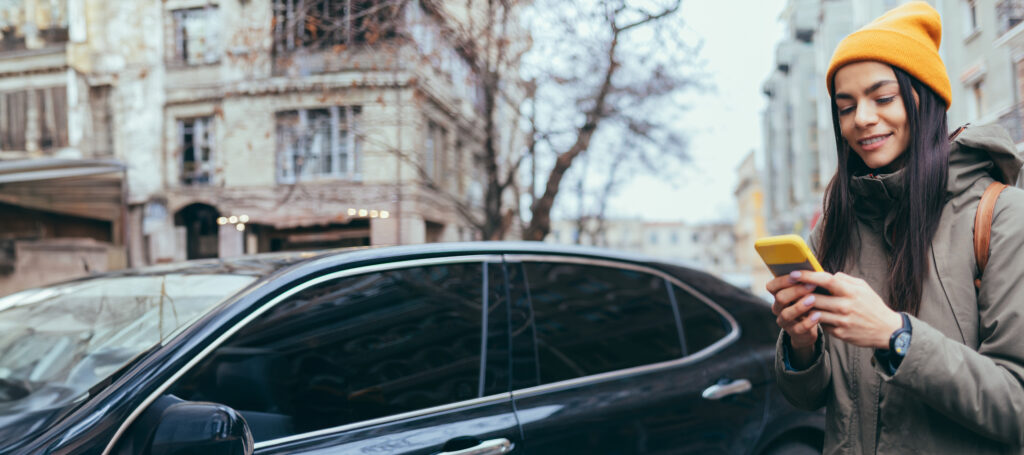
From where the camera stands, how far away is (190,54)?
49.7 ft

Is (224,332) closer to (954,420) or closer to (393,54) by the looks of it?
(954,420)

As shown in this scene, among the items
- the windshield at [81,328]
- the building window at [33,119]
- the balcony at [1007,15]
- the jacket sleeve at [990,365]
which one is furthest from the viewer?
the building window at [33,119]

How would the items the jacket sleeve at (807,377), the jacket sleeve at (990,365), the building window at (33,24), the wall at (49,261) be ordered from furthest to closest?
the building window at (33,24), the wall at (49,261), the jacket sleeve at (807,377), the jacket sleeve at (990,365)

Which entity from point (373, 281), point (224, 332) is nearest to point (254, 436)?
point (224, 332)

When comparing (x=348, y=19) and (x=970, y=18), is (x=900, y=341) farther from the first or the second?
(x=970, y=18)

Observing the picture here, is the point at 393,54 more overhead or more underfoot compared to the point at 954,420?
more overhead

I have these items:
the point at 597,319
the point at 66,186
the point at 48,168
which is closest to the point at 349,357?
the point at 597,319

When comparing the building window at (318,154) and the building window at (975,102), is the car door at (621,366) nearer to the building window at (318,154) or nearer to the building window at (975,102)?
the building window at (318,154)

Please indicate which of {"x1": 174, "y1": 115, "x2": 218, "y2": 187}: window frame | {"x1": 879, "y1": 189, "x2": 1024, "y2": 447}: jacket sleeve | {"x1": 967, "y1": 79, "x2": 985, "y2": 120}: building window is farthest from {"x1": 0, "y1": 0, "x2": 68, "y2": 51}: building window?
{"x1": 967, "y1": 79, "x2": 985, "y2": 120}: building window

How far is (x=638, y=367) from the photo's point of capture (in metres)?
2.34

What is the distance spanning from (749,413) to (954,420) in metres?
1.27

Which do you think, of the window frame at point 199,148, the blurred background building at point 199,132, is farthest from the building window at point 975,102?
the window frame at point 199,148

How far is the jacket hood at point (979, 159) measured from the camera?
50.5 inches

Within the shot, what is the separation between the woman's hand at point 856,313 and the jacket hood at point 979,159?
0.37m
